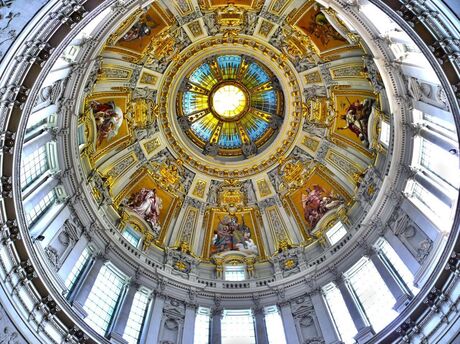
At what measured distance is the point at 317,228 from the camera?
94.3 feet

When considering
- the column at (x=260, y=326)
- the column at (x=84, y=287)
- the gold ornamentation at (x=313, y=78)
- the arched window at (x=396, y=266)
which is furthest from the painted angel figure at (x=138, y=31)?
the arched window at (x=396, y=266)

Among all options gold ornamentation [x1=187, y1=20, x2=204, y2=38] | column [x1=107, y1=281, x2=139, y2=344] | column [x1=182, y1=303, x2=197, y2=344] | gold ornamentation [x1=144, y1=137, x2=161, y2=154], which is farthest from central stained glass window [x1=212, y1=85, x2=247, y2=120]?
column [x1=107, y1=281, x2=139, y2=344]

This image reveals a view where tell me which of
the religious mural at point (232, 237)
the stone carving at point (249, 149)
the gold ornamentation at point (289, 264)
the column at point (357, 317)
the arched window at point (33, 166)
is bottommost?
the column at point (357, 317)

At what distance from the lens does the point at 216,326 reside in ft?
78.8

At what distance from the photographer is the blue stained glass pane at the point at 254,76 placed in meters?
34.0

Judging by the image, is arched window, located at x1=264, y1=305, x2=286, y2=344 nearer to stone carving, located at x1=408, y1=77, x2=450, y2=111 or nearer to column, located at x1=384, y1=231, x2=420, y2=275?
column, located at x1=384, y1=231, x2=420, y2=275

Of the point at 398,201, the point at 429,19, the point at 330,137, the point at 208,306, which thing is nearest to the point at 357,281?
the point at 398,201

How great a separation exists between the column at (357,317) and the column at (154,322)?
29.9ft

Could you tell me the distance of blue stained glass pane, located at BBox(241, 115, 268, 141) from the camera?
117 feet

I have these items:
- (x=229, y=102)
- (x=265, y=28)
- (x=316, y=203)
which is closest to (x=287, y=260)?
(x=316, y=203)

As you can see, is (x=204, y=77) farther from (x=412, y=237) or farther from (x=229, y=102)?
(x=412, y=237)

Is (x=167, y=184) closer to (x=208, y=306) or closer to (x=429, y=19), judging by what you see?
(x=208, y=306)

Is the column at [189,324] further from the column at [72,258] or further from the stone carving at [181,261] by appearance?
the column at [72,258]

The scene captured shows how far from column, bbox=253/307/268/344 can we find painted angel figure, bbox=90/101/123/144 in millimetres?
13383
